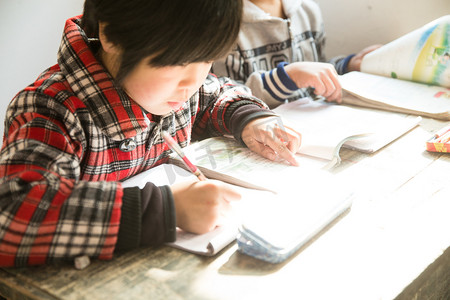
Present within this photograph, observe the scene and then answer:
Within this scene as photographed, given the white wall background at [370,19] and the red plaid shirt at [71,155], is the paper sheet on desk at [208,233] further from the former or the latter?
the white wall background at [370,19]

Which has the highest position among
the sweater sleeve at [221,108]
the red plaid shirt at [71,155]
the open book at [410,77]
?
the red plaid shirt at [71,155]

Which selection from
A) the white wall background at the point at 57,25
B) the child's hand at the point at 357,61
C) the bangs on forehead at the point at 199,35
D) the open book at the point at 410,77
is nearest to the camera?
the bangs on forehead at the point at 199,35

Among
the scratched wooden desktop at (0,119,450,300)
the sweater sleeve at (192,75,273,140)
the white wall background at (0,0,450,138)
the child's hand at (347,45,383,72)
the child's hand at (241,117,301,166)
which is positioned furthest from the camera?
the child's hand at (347,45,383,72)

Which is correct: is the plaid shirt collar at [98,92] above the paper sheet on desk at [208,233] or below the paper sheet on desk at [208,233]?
above

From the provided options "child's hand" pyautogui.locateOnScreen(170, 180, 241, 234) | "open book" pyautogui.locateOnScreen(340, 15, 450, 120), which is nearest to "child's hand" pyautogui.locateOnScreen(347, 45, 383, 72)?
"open book" pyautogui.locateOnScreen(340, 15, 450, 120)

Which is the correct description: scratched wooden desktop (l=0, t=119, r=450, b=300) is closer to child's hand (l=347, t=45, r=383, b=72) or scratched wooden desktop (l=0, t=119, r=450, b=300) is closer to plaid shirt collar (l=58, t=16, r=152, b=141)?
plaid shirt collar (l=58, t=16, r=152, b=141)

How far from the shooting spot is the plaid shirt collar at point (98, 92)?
809 millimetres

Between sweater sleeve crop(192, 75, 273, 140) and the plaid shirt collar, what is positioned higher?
the plaid shirt collar

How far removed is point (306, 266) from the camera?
64 cm

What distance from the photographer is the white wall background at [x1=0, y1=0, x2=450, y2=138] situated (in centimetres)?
134

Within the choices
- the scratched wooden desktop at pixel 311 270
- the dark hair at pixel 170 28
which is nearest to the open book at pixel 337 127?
the scratched wooden desktop at pixel 311 270

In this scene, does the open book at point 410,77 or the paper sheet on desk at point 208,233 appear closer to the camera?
the paper sheet on desk at point 208,233

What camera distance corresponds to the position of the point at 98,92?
2.67ft

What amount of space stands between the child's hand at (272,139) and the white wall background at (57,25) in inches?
28.1
